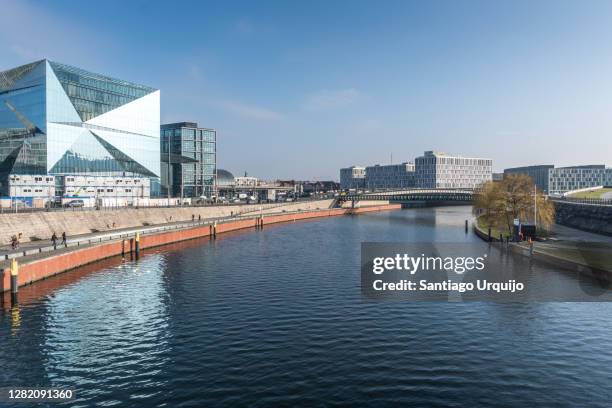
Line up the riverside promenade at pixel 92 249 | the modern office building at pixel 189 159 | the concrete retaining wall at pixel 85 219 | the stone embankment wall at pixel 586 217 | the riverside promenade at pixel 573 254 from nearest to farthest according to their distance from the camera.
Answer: the riverside promenade at pixel 92 249 → the riverside promenade at pixel 573 254 → the concrete retaining wall at pixel 85 219 → the stone embankment wall at pixel 586 217 → the modern office building at pixel 189 159

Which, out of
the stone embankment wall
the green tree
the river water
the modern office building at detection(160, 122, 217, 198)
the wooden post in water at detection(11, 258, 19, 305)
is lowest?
the river water

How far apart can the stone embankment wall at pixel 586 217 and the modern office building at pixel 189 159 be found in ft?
411

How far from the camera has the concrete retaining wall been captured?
198 feet

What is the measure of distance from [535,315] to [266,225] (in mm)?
92144

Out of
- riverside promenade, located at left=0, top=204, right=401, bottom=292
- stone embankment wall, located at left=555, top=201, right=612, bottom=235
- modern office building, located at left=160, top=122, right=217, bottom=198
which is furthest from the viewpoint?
modern office building, located at left=160, top=122, right=217, bottom=198

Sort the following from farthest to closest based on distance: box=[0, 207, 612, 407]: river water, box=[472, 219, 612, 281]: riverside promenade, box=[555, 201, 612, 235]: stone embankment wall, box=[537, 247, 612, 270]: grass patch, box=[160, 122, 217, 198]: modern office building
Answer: box=[160, 122, 217, 198]: modern office building, box=[555, 201, 612, 235]: stone embankment wall, box=[537, 247, 612, 270]: grass patch, box=[472, 219, 612, 281]: riverside promenade, box=[0, 207, 612, 407]: river water

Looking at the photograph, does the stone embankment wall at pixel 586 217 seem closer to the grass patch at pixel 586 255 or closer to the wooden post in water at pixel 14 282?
the grass patch at pixel 586 255

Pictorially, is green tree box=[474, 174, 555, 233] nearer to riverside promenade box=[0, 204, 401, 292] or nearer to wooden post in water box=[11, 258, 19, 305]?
riverside promenade box=[0, 204, 401, 292]

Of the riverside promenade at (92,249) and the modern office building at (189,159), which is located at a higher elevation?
the modern office building at (189,159)

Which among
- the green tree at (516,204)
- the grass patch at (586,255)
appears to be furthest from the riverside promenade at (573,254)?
the green tree at (516,204)

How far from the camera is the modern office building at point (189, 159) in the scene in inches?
6718

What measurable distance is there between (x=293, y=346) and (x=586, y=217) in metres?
91.7

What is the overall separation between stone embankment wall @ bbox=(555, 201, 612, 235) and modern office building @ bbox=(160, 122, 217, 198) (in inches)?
4934

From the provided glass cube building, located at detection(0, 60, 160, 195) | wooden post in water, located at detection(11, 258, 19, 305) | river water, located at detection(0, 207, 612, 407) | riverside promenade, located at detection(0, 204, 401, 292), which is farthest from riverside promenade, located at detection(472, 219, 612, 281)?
glass cube building, located at detection(0, 60, 160, 195)
